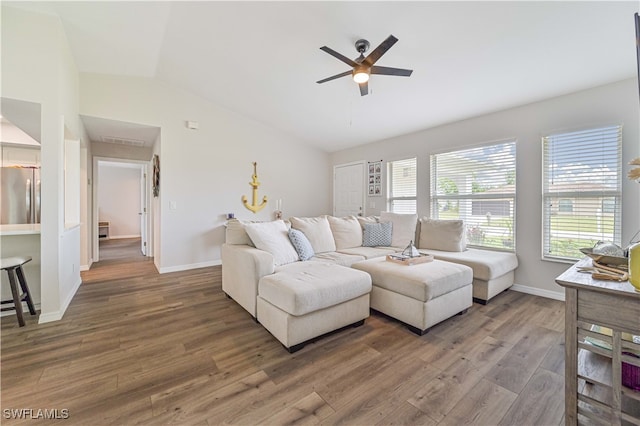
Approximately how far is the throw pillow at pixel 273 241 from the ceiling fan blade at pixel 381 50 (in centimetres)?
187

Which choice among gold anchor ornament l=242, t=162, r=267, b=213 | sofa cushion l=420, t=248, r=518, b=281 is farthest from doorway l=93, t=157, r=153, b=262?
sofa cushion l=420, t=248, r=518, b=281

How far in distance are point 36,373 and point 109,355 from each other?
14.4 inches

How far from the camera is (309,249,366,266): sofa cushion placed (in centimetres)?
289

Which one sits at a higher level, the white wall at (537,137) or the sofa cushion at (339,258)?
the white wall at (537,137)

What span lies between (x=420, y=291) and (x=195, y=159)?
13.2 feet

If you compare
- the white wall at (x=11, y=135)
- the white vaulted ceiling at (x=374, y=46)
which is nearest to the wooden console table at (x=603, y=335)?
the white vaulted ceiling at (x=374, y=46)

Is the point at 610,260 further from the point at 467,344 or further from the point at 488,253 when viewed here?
the point at 488,253

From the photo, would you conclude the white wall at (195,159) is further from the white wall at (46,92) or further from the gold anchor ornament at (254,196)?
the white wall at (46,92)

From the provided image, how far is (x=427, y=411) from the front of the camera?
4.50 feet

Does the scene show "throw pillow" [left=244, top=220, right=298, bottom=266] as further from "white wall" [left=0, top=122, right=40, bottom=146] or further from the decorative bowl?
"white wall" [left=0, top=122, right=40, bottom=146]

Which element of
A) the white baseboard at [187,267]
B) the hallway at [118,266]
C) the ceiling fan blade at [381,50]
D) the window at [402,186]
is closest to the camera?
the ceiling fan blade at [381,50]

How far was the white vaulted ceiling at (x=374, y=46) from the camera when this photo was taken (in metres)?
2.19

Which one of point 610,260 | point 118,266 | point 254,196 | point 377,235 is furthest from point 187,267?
point 610,260

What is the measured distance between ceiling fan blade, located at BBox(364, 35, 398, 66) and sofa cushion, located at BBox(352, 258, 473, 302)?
1.89m
